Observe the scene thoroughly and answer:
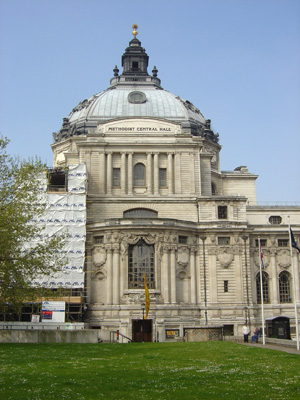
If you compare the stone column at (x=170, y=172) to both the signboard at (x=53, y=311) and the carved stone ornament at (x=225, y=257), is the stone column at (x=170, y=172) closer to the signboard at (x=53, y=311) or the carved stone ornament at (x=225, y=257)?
the carved stone ornament at (x=225, y=257)

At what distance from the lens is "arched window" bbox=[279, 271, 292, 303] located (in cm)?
7362

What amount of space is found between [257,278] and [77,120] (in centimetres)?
3698

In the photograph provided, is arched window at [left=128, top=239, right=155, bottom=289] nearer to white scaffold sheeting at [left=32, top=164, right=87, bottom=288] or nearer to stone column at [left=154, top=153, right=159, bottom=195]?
white scaffold sheeting at [left=32, top=164, right=87, bottom=288]

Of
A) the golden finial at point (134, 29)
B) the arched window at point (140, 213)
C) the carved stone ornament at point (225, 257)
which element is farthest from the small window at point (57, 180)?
the golden finial at point (134, 29)

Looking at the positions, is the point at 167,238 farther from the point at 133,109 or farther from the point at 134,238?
the point at 133,109

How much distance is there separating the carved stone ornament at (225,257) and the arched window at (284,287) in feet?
29.3

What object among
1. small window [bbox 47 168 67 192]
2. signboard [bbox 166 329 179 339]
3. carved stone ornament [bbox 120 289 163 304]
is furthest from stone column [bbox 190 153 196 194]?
signboard [bbox 166 329 179 339]

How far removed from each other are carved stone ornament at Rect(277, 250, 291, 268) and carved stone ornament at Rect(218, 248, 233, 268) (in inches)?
319

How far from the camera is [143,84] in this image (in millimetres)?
94750

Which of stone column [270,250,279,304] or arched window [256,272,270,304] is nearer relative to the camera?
stone column [270,250,279,304]

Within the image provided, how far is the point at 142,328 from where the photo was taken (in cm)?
6425

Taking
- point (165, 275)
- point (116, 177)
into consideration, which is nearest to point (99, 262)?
point (165, 275)

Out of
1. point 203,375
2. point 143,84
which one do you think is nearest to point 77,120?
point 143,84

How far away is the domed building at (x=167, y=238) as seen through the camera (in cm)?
6594
